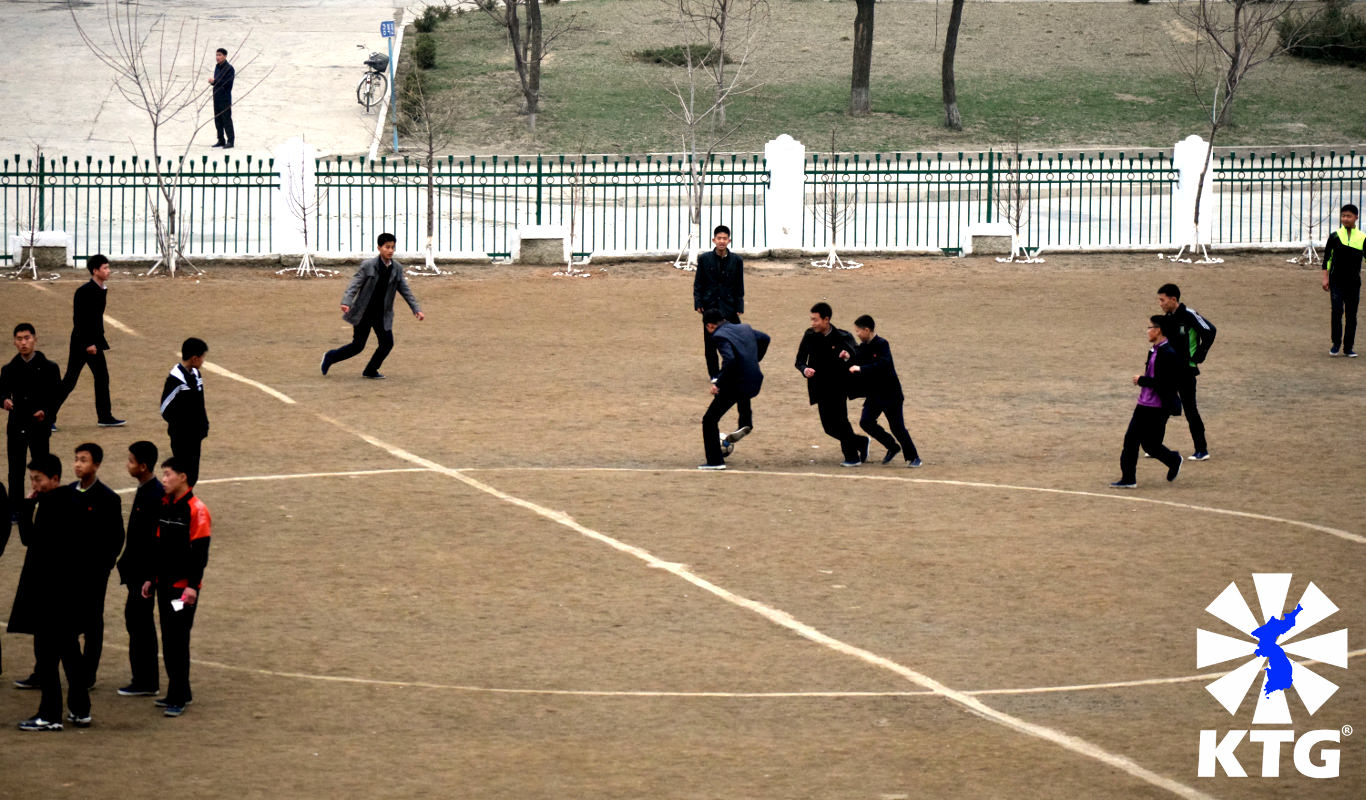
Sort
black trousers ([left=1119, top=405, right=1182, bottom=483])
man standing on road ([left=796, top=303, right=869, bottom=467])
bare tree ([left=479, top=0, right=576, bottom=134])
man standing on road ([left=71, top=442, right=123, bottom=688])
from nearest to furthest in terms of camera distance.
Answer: man standing on road ([left=71, top=442, right=123, bottom=688]) < black trousers ([left=1119, top=405, right=1182, bottom=483]) < man standing on road ([left=796, top=303, right=869, bottom=467]) < bare tree ([left=479, top=0, right=576, bottom=134])

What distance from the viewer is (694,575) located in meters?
11.9

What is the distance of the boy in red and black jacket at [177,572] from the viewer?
8.98m

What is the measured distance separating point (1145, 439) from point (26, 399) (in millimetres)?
9345

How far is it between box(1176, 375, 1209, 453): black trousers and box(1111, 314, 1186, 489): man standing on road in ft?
2.72

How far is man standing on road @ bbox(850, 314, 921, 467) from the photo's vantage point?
15.2 m

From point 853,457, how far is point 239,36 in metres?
38.4

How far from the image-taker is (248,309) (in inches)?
958

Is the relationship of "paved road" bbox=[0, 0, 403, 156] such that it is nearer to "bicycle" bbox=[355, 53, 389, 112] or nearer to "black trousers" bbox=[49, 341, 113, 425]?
"bicycle" bbox=[355, 53, 389, 112]

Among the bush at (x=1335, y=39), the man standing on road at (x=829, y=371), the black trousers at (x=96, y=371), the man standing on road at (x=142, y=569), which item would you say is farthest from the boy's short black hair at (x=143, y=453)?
the bush at (x=1335, y=39)

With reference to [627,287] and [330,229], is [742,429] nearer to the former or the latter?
[627,287]

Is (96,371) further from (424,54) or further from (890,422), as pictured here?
(424,54)

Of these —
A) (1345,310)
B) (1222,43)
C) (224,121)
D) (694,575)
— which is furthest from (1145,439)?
(1222,43)

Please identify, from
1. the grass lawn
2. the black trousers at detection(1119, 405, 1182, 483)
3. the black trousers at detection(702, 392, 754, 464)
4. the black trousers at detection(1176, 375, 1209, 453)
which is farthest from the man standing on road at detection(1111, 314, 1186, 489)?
the grass lawn

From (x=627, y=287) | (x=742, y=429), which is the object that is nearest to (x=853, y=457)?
(x=742, y=429)
